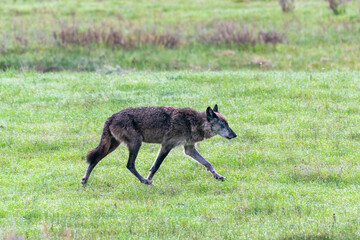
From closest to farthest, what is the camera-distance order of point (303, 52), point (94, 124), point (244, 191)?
point (244, 191)
point (94, 124)
point (303, 52)

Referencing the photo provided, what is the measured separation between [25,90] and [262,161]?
801 centimetres

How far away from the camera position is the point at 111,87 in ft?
51.2

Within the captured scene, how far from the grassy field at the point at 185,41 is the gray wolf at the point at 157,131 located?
30.1 ft

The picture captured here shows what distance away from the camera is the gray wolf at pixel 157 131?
9.50m

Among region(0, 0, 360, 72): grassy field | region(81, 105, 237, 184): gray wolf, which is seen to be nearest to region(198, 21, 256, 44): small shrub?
region(0, 0, 360, 72): grassy field

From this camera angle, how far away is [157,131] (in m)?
9.70

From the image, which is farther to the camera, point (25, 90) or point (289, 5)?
point (289, 5)

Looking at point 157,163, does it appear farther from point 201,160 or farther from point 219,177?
point 219,177

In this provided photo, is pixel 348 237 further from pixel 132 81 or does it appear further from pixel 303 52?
pixel 303 52

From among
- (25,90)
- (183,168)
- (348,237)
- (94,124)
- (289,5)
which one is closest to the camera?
(348,237)

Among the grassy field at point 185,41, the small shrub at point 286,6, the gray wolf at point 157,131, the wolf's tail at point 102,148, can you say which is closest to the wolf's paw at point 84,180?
the gray wolf at point 157,131

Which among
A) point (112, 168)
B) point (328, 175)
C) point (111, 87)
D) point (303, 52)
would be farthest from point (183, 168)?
point (303, 52)

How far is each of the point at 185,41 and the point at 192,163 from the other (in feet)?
39.8

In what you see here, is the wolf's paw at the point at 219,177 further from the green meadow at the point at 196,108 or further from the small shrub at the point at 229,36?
the small shrub at the point at 229,36
